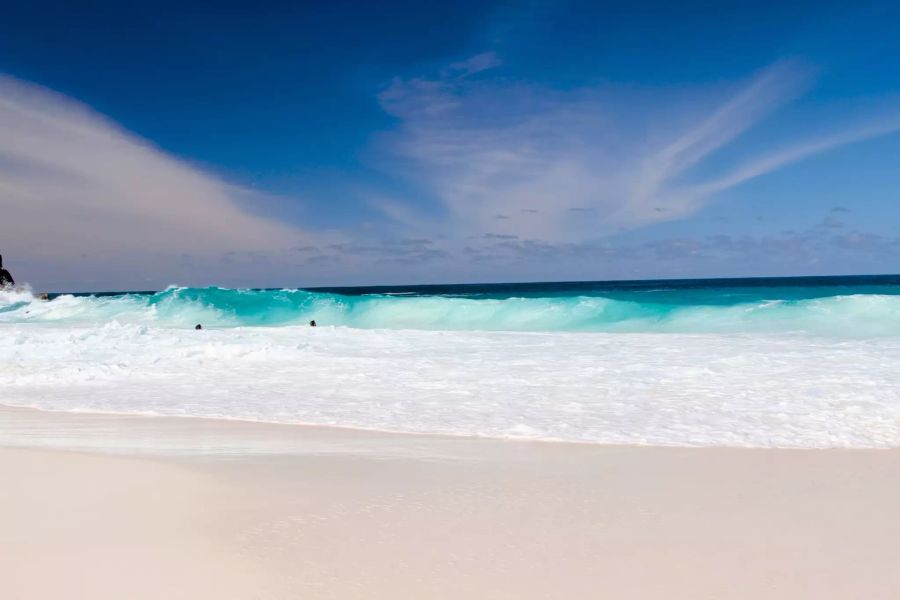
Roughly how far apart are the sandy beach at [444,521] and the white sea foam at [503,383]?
0.87 m

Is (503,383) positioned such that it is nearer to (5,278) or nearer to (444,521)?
(444,521)

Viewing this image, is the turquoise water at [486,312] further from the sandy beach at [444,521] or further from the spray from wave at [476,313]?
the sandy beach at [444,521]

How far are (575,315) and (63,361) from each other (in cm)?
1865

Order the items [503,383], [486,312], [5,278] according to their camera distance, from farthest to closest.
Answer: [5,278], [486,312], [503,383]

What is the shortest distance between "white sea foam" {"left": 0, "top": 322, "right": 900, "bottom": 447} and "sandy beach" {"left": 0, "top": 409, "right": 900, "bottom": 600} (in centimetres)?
87

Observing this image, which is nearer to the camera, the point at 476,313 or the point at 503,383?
the point at 503,383

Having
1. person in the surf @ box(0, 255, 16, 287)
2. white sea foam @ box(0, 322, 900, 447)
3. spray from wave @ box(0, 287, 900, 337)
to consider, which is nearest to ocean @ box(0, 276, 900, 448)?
white sea foam @ box(0, 322, 900, 447)

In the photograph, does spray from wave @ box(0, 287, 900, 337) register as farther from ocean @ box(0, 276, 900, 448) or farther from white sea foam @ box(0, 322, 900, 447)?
white sea foam @ box(0, 322, 900, 447)

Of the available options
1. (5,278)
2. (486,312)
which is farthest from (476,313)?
(5,278)

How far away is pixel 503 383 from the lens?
8.49m

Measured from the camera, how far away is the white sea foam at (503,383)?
6.00m

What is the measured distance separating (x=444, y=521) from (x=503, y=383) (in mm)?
5065

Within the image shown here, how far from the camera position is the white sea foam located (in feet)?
19.7

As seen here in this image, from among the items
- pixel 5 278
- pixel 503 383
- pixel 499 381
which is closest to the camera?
pixel 503 383
